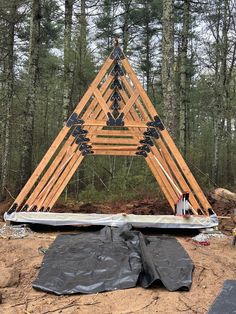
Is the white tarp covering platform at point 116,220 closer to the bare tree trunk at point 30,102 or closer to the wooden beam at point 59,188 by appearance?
the wooden beam at point 59,188

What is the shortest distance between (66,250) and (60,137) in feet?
7.90

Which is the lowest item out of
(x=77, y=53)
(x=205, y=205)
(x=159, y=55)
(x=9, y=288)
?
(x=9, y=288)

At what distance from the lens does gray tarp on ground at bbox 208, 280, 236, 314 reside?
2.90 meters

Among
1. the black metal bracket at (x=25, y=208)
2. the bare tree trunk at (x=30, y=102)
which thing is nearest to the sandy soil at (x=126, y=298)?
the black metal bracket at (x=25, y=208)

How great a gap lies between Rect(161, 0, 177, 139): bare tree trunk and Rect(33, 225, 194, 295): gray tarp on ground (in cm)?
412

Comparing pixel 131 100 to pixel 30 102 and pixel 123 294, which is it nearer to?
pixel 30 102

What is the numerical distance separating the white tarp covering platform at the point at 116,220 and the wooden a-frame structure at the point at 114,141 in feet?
0.84

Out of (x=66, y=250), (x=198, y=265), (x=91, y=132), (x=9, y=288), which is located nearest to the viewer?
(x=9, y=288)

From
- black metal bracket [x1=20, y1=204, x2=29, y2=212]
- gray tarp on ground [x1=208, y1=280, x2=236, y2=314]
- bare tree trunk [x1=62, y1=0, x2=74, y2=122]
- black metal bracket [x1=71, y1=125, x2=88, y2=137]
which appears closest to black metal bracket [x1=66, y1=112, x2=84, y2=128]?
black metal bracket [x1=71, y1=125, x2=88, y2=137]

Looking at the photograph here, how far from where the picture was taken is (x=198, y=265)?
14.3 ft

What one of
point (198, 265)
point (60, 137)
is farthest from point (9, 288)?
point (60, 137)

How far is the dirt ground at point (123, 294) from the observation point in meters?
3.29

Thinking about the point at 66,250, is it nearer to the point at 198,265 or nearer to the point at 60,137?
the point at 198,265

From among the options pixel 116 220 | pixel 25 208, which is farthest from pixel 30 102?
pixel 116 220
